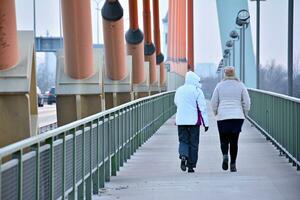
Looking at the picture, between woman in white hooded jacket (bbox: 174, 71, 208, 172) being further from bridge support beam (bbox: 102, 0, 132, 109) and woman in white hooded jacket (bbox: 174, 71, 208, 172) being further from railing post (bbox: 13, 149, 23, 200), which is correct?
bridge support beam (bbox: 102, 0, 132, 109)

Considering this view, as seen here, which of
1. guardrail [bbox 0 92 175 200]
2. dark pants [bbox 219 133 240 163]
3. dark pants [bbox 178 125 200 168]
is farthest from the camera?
dark pants [bbox 178 125 200 168]

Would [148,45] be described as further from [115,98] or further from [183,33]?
[183,33]

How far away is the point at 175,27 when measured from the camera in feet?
303

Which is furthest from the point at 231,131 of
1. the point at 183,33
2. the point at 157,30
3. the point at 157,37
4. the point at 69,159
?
the point at 183,33

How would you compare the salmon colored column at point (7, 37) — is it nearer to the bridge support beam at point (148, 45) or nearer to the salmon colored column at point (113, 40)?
the salmon colored column at point (113, 40)

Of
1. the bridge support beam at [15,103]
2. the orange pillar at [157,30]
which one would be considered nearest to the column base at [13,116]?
the bridge support beam at [15,103]

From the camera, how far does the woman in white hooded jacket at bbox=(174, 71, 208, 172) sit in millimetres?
13219

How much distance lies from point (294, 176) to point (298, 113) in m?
0.95

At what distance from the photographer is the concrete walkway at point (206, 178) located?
10.3 meters

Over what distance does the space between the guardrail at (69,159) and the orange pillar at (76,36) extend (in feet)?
7.04

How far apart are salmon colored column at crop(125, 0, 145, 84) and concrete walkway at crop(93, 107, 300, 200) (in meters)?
Result: 12.7

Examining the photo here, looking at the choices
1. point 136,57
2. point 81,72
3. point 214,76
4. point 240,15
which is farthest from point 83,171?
point 214,76

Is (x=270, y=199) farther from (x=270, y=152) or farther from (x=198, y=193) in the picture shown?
(x=270, y=152)

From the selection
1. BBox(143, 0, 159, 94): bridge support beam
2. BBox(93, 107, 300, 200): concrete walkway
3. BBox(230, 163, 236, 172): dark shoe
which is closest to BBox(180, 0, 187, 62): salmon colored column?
BBox(143, 0, 159, 94): bridge support beam
